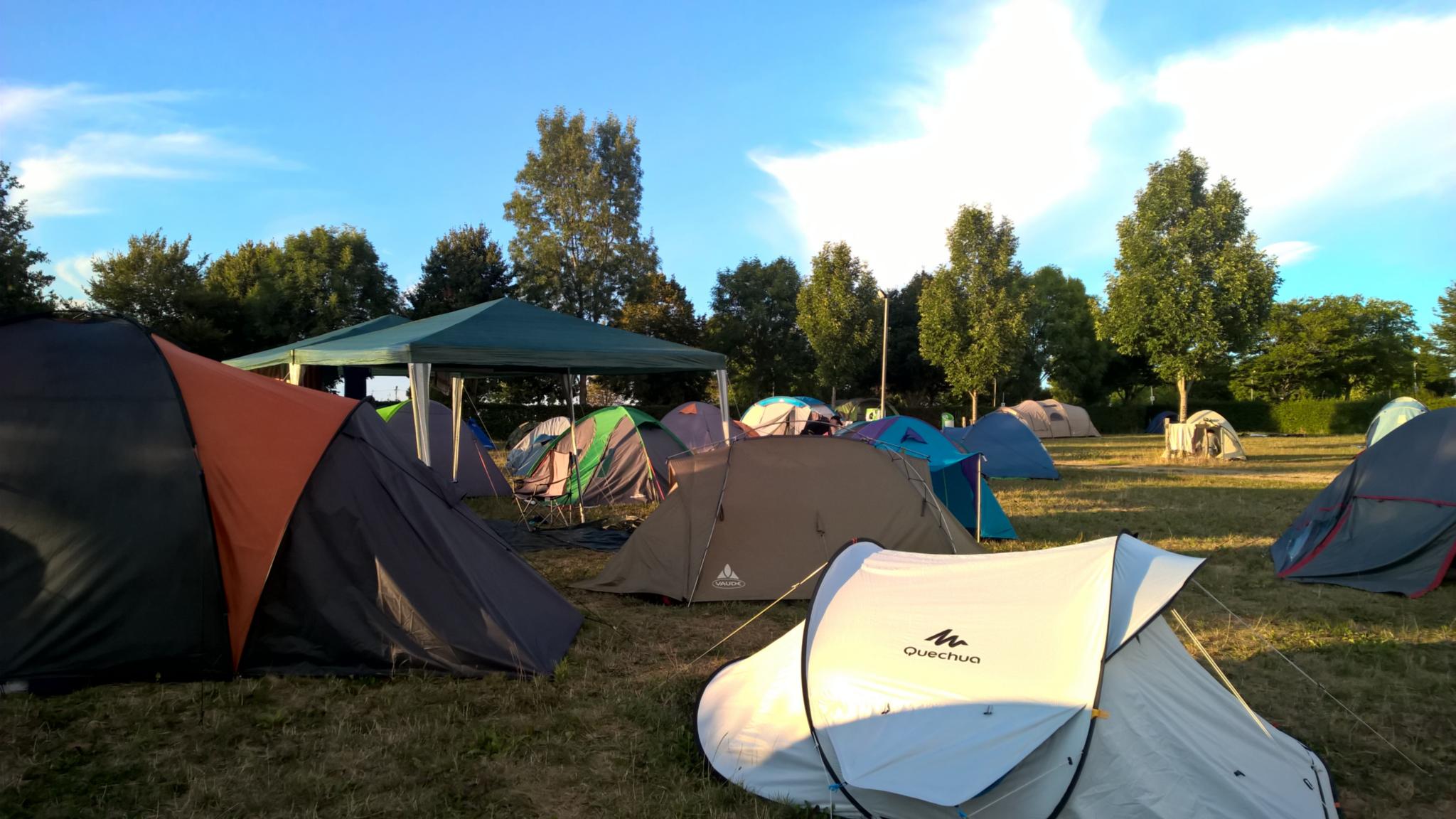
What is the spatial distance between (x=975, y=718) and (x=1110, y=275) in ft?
86.1

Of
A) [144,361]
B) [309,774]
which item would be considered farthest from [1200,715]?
[144,361]

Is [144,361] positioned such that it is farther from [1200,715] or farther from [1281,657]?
[1281,657]

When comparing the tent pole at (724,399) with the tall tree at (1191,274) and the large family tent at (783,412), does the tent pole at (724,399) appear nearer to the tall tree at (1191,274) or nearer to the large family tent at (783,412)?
the large family tent at (783,412)

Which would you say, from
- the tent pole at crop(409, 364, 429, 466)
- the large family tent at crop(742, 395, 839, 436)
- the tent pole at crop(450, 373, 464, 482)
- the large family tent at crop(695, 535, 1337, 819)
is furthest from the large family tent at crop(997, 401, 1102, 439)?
the large family tent at crop(695, 535, 1337, 819)

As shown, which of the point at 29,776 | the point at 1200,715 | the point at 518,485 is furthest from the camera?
the point at 518,485

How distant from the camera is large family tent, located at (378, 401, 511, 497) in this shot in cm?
1303

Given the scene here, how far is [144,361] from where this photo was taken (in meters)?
4.74

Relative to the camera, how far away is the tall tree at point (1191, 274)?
23.9m

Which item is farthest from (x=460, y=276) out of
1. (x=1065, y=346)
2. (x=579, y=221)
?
(x=1065, y=346)

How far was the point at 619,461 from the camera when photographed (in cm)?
1242

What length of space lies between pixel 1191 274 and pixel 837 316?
1448 cm

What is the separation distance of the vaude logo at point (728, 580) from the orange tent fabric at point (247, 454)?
309cm

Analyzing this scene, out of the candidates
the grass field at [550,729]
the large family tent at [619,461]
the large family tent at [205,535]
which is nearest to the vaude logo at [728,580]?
the grass field at [550,729]

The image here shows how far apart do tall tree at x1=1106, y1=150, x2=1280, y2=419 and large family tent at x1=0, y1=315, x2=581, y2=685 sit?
79.8 ft
